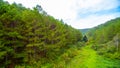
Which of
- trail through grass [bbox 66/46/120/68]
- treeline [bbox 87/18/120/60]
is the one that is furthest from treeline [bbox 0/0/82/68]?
treeline [bbox 87/18/120/60]

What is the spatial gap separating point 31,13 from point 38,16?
3.18 metres

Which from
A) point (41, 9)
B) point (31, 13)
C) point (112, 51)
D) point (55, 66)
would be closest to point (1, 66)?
point (55, 66)

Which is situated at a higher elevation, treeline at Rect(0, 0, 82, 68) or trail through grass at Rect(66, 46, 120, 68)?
treeline at Rect(0, 0, 82, 68)

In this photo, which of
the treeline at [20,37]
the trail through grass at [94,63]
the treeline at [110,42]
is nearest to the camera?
the treeline at [20,37]

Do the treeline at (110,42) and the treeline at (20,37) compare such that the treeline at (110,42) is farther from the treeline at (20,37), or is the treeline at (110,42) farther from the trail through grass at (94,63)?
the treeline at (20,37)

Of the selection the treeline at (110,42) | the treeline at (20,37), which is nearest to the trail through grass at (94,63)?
the treeline at (110,42)

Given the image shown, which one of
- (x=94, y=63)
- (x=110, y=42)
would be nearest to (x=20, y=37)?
(x=94, y=63)

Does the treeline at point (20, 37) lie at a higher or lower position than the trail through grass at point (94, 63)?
higher

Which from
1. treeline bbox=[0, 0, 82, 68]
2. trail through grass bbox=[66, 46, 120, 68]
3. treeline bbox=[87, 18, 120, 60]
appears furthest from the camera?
treeline bbox=[87, 18, 120, 60]

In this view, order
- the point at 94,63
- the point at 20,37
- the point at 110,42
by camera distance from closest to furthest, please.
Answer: the point at 20,37 < the point at 94,63 < the point at 110,42

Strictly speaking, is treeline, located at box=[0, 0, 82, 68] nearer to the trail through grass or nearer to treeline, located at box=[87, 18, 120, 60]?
the trail through grass

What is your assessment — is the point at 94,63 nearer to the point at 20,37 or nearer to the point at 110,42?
the point at 20,37

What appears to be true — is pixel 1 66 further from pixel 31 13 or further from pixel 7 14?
pixel 31 13

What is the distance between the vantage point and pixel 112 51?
58.4m
